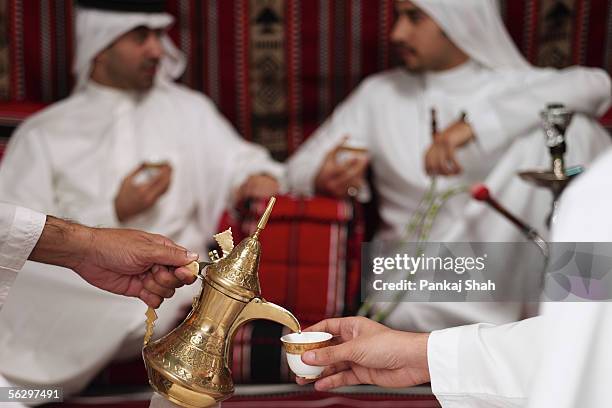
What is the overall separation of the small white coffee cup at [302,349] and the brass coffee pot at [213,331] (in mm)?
25

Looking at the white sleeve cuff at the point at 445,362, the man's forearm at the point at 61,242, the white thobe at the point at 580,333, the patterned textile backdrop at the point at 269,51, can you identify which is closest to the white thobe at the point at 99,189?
the patterned textile backdrop at the point at 269,51

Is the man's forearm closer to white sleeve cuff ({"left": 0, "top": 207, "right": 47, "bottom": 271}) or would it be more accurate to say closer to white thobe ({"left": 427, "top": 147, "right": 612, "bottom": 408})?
white sleeve cuff ({"left": 0, "top": 207, "right": 47, "bottom": 271})

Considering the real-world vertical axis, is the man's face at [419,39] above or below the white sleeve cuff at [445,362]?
above

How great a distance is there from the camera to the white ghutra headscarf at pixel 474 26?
2.69 meters

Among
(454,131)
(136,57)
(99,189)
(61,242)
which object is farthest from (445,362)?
(136,57)

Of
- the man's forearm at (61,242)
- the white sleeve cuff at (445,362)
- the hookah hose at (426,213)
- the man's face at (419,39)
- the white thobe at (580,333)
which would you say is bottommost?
the hookah hose at (426,213)

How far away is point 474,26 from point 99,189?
1363 mm

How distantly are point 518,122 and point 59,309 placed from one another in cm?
147

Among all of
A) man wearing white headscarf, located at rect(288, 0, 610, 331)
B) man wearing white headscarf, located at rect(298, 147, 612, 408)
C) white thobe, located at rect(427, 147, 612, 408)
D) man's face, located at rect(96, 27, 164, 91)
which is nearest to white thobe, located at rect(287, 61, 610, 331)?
man wearing white headscarf, located at rect(288, 0, 610, 331)

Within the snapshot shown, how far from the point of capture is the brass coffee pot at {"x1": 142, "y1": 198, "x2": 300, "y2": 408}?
1144 mm

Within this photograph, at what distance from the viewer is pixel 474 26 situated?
270 centimetres

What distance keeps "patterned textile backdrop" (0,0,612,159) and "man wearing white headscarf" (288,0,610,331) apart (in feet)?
0.78

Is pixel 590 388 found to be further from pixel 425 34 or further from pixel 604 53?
pixel 604 53

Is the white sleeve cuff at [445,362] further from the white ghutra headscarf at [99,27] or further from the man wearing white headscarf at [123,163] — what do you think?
the white ghutra headscarf at [99,27]
